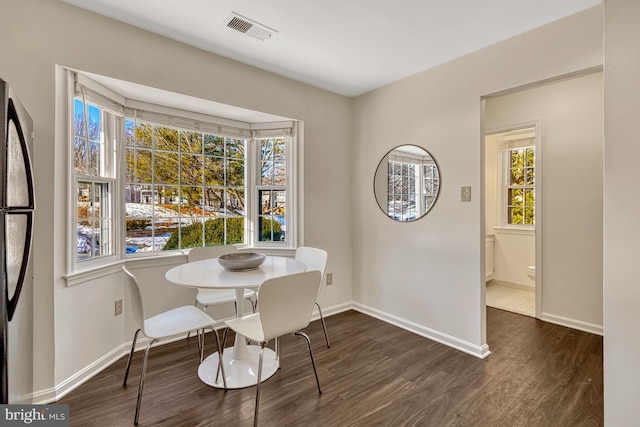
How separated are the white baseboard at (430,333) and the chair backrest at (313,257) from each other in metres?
1.03

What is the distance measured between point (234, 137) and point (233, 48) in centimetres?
94

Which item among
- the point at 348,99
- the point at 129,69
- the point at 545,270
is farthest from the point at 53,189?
the point at 545,270

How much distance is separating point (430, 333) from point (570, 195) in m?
2.00

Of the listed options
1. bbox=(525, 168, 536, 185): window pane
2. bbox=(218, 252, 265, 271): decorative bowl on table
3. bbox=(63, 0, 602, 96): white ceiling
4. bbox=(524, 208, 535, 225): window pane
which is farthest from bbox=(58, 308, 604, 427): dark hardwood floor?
bbox=(63, 0, 602, 96): white ceiling

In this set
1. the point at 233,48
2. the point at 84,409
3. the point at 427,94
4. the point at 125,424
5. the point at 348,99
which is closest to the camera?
the point at 125,424

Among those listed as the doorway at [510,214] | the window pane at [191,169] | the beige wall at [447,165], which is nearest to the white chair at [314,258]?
the beige wall at [447,165]

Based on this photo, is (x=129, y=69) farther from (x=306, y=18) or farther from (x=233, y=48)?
(x=306, y=18)

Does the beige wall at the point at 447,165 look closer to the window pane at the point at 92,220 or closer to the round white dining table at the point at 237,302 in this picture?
the round white dining table at the point at 237,302

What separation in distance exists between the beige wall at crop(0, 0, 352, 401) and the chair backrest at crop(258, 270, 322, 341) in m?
1.42

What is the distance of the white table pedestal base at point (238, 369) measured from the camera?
2031 mm

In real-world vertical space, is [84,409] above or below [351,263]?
below

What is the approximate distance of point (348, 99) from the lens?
11.6ft

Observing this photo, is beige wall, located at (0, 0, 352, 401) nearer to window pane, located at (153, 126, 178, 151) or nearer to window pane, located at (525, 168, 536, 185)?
window pane, located at (153, 126, 178, 151)

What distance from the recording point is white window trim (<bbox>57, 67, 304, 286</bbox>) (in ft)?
6.46
